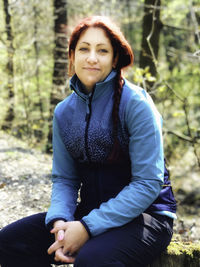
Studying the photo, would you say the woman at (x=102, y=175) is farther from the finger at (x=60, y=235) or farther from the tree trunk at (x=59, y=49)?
the tree trunk at (x=59, y=49)

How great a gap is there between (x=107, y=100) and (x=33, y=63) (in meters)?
7.52

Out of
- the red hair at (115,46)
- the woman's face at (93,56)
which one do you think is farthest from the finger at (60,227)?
the woman's face at (93,56)

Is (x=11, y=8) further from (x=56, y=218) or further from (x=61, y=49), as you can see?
(x=56, y=218)

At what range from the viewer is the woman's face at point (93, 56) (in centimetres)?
206

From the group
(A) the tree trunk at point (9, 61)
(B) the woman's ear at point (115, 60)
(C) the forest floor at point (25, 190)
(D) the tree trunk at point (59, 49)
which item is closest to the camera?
(B) the woman's ear at point (115, 60)

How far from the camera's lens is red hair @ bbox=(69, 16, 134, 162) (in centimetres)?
198

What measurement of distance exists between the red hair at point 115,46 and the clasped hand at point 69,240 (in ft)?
1.51

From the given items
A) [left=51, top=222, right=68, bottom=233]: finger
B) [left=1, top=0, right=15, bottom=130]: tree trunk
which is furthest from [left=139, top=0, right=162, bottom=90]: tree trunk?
[left=51, top=222, right=68, bottom=233]: finger

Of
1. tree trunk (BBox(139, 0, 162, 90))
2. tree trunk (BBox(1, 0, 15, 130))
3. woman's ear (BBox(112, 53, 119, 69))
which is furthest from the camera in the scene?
tree trunk (BBox(1, 0, 15, 130))

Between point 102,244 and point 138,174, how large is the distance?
1.47 feet

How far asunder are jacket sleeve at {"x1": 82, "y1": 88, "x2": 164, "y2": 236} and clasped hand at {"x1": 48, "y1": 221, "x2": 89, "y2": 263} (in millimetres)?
52

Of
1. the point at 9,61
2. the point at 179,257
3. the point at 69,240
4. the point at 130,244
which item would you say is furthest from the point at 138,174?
the point at 9,61

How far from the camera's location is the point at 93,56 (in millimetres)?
2053

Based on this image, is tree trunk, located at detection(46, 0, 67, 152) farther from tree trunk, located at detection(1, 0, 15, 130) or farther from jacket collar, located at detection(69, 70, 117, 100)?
jacket collar, located at detection(69, 70, 117, 100)
